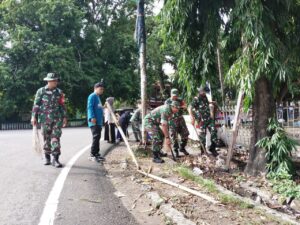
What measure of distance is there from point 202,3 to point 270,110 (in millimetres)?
2403

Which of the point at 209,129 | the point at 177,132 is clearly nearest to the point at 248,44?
the point at 209,129

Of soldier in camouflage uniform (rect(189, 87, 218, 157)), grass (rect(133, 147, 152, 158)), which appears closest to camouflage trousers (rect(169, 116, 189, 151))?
soldier in camouflage uniform (rect(189, 87, 218, 157))

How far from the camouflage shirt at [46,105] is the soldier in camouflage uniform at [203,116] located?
331cm

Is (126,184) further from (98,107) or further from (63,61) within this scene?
(63,61)

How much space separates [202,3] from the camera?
7.30 meters

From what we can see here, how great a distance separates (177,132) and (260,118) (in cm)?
246

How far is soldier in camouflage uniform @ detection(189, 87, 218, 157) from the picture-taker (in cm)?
925

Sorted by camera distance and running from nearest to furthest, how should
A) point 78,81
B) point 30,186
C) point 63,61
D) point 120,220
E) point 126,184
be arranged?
point 120,220
point 30,186
point 126,184
point 63,61
point 78,81

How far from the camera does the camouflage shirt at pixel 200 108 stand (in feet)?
30.3

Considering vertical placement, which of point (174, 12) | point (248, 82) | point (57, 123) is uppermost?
point (174, 12)

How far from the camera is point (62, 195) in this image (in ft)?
17.5

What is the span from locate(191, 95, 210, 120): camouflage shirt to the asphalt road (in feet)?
8.94

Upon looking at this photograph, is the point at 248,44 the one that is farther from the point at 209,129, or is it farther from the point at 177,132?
the point at 177,132

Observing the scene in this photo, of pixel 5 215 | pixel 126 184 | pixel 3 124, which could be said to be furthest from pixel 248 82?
pixel 3 124
